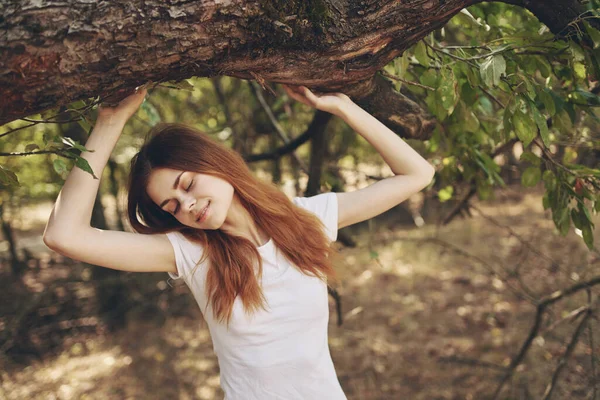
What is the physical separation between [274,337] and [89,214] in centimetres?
75

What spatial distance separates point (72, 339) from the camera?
5.71 m

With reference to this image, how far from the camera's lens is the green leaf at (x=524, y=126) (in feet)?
5.60

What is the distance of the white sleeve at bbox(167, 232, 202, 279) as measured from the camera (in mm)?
1800

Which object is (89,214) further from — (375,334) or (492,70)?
(375,334)

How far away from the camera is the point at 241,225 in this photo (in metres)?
1.98

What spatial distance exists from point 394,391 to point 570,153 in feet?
8.71

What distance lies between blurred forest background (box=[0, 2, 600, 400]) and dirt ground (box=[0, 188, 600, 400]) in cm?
2

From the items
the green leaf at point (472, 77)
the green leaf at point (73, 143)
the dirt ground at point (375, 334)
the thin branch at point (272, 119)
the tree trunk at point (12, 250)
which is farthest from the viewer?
the tree trunk at point (12, 250)

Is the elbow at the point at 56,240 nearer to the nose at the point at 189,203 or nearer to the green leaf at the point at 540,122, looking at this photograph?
the nose at the point at 189,203

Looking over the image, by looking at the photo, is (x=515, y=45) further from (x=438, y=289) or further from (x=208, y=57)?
(x=438, y=289)

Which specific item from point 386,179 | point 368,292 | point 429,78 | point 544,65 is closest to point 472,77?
point 429,78

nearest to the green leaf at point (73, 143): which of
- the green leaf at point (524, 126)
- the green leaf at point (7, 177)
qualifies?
the green leaf at point (7, 177)

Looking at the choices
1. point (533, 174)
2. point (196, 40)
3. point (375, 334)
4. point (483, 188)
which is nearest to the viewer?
point (196, 40)

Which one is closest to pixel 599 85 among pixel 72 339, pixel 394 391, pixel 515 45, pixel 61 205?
pixel 515 45
